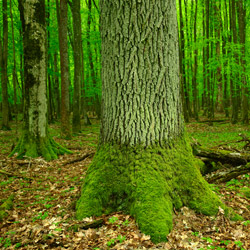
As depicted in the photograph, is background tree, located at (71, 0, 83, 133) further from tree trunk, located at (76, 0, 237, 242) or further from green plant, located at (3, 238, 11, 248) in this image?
green plant, located at (3, 238, 11, 248)

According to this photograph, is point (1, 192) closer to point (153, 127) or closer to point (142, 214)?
point (142, 214)

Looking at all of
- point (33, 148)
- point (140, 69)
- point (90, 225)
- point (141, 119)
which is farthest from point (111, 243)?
point (33, 148)

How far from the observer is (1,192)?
4.66 meters

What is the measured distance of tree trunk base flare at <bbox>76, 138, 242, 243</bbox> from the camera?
2.94 meters

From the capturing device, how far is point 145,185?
2.96 meters

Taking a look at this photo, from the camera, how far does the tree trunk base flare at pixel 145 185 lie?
2.94 meters

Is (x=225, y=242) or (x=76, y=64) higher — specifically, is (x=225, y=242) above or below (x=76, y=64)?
below

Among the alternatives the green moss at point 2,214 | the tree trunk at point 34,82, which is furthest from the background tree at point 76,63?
the green moss at point 2,214

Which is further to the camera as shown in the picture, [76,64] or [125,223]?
[76,64]

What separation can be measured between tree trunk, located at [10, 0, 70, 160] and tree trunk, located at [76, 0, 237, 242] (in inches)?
184

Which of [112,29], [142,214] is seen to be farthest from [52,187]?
[112,29]

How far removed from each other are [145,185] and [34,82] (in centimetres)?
587

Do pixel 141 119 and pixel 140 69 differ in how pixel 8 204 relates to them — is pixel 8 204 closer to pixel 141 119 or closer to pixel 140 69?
pixel 141 119

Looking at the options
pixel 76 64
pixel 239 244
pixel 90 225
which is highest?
pixel 76 64
